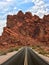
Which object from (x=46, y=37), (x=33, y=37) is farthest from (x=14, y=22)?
(x=46, y=37)

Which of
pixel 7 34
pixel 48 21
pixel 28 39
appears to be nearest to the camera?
pixel 7 34

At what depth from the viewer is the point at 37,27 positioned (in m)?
195

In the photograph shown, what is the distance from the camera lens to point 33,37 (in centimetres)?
19212

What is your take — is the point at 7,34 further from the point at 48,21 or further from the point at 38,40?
the point at 48,21

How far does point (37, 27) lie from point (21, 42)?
26.3 metres

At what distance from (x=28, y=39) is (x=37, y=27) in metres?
15.7

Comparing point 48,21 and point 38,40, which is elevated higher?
point 48,21

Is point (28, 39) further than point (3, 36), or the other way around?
point (28, 39)

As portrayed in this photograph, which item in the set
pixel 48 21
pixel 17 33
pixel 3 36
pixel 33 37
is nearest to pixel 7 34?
pixel 3 36

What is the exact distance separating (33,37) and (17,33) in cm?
1428

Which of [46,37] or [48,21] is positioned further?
[48,21]

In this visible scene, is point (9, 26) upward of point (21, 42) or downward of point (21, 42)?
upward

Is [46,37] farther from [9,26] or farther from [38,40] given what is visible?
[9,26]

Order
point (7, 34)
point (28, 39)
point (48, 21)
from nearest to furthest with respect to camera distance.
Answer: point (7, 34), point (28, 39), point (48, 21)
